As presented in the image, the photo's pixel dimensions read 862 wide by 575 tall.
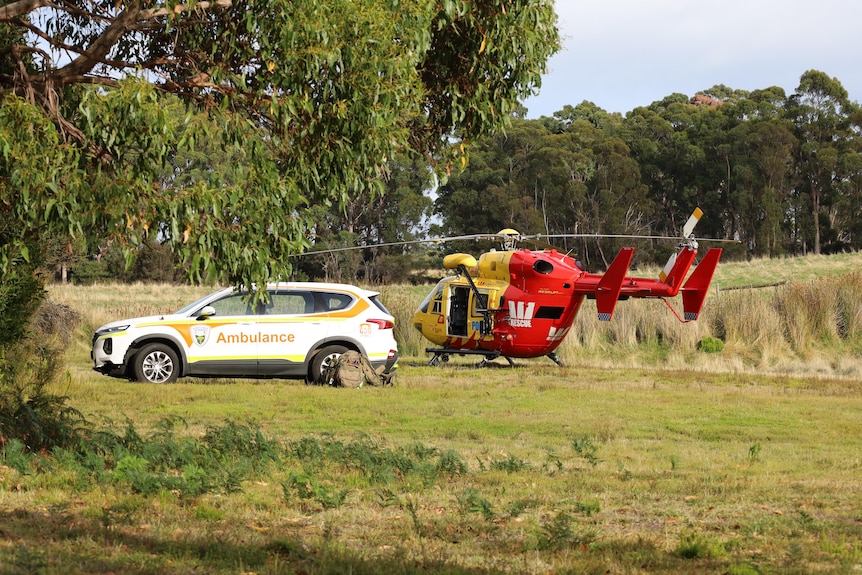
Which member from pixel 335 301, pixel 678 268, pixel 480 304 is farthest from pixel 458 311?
pixel 335 301

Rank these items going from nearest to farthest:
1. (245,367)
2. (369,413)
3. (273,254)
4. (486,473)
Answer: (273,254), (486,473), (369,413), (245,367)

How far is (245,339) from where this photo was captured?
688 inches

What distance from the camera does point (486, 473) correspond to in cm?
927

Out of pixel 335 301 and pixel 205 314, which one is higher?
pixel 335 301

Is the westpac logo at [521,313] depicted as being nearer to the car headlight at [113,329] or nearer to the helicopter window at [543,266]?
the helicopter window at [543,266]

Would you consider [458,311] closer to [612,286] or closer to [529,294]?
[529,294]

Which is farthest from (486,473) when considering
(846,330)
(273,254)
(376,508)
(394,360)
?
(846,330)

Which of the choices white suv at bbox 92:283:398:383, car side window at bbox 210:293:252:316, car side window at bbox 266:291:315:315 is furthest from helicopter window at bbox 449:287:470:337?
car side window at bbox 210:293:252:316

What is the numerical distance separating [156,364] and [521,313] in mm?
7250

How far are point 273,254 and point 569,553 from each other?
3.58 metres

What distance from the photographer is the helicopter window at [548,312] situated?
68.9 ft

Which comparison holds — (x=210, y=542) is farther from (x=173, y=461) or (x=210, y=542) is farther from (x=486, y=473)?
(x=486, y=473)

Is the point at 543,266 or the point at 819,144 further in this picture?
the point at 819,144

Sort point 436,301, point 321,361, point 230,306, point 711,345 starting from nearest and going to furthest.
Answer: point 321,361 < point 230,306 < point 436,301 < point 711,345
